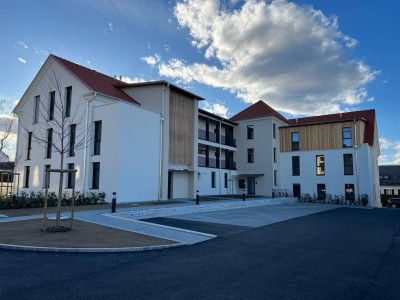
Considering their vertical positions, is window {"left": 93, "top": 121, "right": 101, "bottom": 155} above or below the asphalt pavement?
above

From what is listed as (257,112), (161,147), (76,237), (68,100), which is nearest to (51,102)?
(68,100)

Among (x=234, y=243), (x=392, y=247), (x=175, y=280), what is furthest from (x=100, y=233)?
(x=392, y=247)

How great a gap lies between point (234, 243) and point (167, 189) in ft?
50.9

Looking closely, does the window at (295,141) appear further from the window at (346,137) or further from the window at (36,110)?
the window at (36,110)

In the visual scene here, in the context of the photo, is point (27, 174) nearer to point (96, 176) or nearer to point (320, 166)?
point (96, 176)

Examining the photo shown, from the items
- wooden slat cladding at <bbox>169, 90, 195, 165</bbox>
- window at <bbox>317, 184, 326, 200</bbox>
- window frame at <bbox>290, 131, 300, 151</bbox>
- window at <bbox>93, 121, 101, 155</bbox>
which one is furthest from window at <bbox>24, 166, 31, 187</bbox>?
window at <bbox>317, 184, 326, 200</bbox>

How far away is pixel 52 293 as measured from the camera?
188 inches

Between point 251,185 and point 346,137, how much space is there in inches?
452

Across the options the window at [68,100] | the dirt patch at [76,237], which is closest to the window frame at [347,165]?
the window at [68,100]

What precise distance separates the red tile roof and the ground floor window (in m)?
22.4

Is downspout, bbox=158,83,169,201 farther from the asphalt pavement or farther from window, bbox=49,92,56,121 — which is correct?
the asphalt pavement

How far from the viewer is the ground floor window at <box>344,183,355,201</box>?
105 ft

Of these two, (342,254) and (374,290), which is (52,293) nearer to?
(374,290)

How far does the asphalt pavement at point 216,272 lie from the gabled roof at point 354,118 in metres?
26.4
